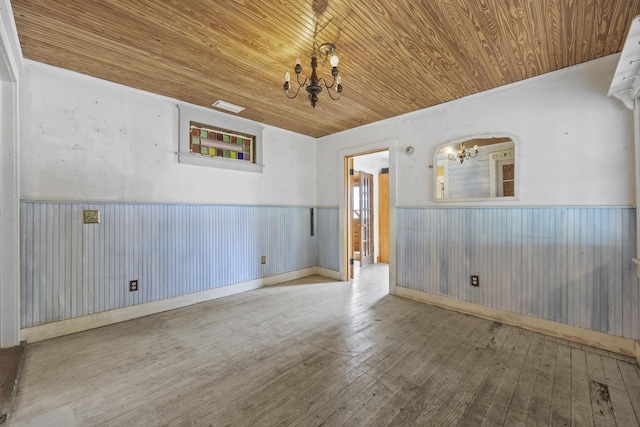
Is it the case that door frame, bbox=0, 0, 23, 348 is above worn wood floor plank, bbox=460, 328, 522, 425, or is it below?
above

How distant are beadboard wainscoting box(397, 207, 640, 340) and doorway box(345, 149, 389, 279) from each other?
196 centimetres

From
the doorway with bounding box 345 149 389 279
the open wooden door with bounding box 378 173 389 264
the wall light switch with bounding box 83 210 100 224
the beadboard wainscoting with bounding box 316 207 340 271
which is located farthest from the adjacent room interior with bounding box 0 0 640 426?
the open wooden door with bounding box 378 173 389 264

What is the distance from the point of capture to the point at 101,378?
6.35ft

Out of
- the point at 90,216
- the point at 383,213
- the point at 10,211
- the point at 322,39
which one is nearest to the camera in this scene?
the point at 322,39

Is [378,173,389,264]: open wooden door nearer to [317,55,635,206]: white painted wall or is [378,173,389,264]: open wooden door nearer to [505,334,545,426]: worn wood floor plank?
[317,55,635,206]: white painted wall

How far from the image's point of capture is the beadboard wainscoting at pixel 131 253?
97.3 inches

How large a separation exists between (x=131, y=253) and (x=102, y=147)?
117 centimetres

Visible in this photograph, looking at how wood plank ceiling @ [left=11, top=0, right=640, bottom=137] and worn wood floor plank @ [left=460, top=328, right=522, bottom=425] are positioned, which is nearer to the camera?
worn wood floor plank @ [left=460, top=328, right=522, bottom=425]

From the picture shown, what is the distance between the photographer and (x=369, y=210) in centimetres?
612

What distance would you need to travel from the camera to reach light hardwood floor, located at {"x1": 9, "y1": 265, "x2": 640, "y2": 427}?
1.60 meters

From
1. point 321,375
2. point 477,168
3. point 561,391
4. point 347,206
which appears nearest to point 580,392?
point 561,391

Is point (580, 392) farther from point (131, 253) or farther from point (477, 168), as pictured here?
point (131, 253)

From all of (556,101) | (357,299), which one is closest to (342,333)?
(357,299)

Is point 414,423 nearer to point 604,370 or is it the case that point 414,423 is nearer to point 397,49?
point 604,370
